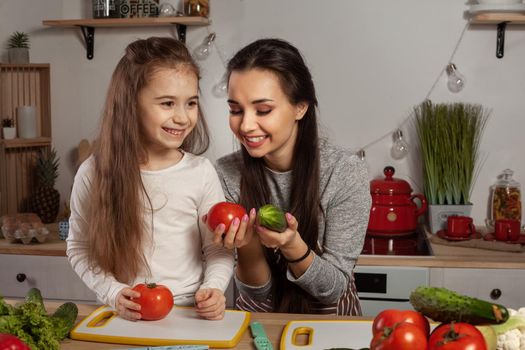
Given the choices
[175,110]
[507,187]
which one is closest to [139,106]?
[175,110]

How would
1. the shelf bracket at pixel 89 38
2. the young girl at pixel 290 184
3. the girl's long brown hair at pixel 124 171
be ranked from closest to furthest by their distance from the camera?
the girl's long brown hair at pixel 124 171 < the young girl at pixel 290 184 < the shelf bracket at pixel 89 38

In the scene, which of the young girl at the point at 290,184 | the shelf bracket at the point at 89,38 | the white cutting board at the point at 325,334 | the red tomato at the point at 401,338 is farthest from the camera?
the shelf bracket at the point at 89,38

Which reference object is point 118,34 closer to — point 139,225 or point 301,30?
point 301,30

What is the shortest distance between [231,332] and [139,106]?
1.96ft

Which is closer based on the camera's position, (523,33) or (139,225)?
(139,225)

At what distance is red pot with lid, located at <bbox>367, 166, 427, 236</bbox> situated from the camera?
2.75 meters

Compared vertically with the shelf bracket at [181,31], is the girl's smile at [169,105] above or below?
below

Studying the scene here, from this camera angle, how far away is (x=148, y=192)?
1.66m

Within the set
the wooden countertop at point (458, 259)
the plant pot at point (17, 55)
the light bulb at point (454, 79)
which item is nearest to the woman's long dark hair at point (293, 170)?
the wooden countertop at point (458, 259)

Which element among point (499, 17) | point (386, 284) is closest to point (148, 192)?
point (386, 284)

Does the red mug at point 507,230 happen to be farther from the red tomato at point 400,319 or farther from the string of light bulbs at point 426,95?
the red tomato at point 400,319

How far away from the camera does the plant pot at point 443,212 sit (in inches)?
111

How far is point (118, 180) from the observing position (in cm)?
162

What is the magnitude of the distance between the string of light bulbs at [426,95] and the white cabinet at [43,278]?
3.30ft
